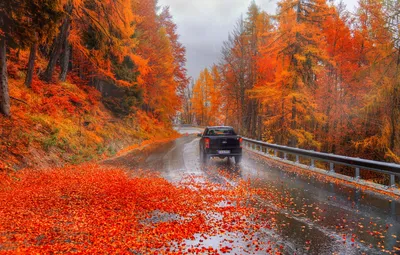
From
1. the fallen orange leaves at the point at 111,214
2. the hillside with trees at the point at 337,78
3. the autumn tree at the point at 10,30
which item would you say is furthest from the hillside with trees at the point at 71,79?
the hillside with trees at the point at 337,78

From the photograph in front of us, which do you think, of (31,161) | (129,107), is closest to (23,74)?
(31,161)

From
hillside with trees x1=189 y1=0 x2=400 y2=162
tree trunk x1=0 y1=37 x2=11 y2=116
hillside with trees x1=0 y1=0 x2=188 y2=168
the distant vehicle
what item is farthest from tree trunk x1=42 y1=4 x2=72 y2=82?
hillside with trees x1=189 y1=0 x2=400 y2=162

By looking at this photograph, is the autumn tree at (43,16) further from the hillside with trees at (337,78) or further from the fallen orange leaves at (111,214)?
the hillside with trees at (337,78)

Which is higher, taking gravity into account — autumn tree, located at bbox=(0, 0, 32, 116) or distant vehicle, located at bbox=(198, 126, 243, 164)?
autumn tree, located at bbox=(0, 0, 32, 116)

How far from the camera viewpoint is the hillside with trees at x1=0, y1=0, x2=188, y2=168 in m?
11.4

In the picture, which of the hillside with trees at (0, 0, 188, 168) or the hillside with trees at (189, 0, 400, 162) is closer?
the hillside with trees at (0, 0, 188, 168)

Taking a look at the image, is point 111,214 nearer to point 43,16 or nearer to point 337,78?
point 43,16

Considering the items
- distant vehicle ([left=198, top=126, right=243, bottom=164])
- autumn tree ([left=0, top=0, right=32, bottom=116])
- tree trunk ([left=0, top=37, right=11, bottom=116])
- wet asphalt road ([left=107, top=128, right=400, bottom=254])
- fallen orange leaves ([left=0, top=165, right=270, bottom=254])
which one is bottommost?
fallen orange leaves ([left=0, top=165, right=270, bottom=254])

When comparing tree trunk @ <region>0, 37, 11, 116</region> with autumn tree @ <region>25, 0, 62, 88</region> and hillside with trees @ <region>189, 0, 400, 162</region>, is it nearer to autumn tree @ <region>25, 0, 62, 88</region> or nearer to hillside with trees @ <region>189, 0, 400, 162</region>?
autumn tree @ <region>25, 0, 62, 88</region>

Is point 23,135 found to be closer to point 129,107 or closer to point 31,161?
point 31,161

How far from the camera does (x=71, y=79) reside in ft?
80.4

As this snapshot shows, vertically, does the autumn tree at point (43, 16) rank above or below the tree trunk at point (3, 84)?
above

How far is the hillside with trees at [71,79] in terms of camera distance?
11.4 meters

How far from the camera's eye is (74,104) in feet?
67.9
